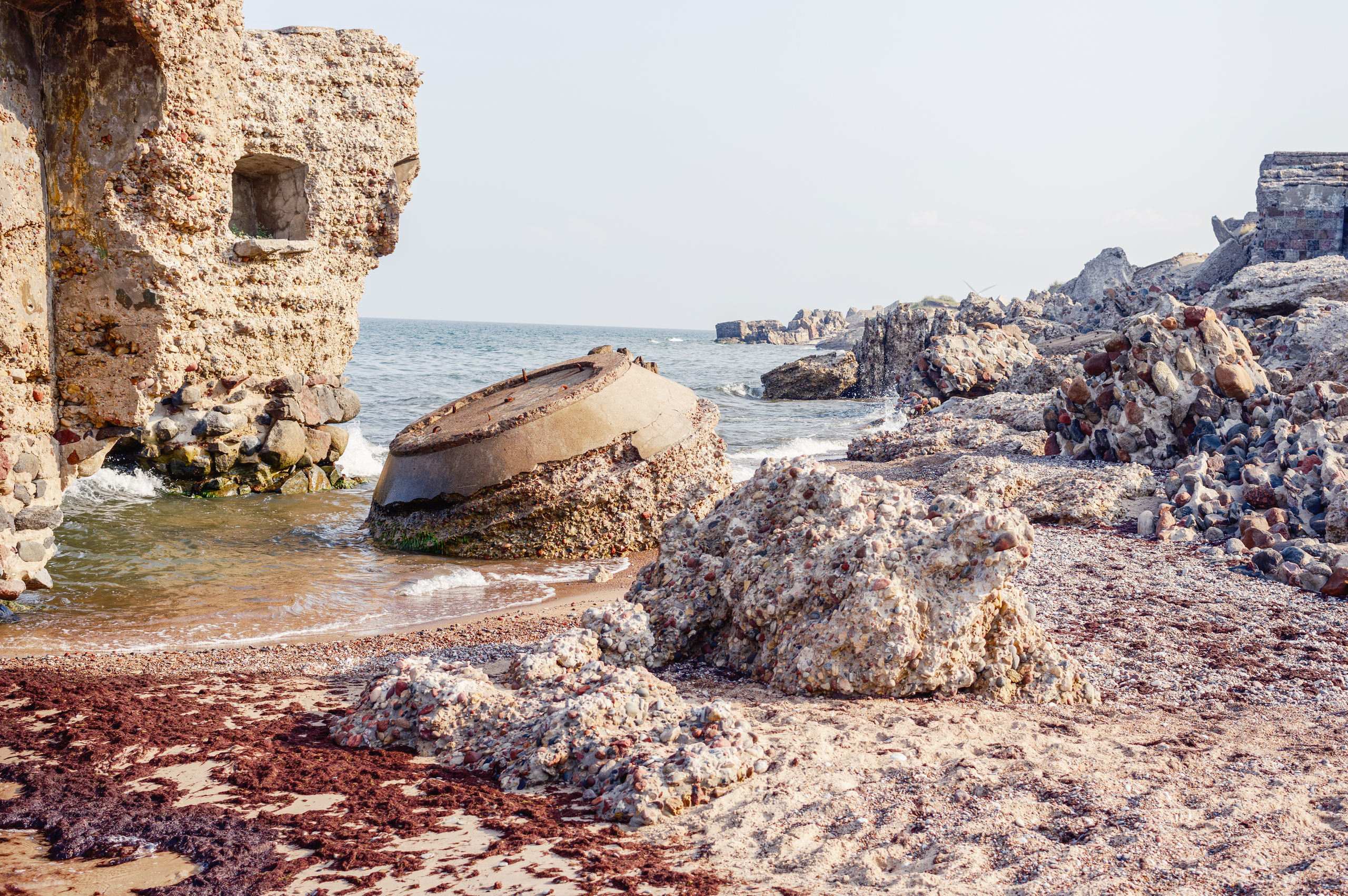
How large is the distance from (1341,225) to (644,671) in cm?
1972

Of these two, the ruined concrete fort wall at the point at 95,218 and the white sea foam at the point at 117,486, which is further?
the white sea foam at the point at 117,486

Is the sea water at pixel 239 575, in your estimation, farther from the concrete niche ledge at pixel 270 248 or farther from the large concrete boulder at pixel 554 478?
the concrete niche ledge at pixel 270 248

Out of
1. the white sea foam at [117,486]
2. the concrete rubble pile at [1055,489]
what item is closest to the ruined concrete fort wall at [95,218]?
the white sea foam at [117,486]

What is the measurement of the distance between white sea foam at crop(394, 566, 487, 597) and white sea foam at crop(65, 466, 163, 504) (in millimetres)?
4347

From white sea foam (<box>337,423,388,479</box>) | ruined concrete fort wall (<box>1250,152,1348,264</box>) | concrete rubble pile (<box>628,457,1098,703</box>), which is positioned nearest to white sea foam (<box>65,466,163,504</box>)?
white sea foam (<box>337,423,388,479</box>)

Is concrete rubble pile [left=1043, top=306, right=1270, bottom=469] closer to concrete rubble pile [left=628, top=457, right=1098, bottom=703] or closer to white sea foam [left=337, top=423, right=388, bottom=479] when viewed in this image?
concrete rubble pile [left=628, top=457, right=1098, bottom=703]

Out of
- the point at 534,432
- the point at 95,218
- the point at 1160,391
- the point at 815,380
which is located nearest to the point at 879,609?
the point at 534,432

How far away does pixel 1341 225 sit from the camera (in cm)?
1714

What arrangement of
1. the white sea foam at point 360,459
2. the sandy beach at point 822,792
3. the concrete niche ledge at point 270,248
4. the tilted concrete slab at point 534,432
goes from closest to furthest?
the sandy beach at point 822,792 < the tilted concrete slab at point 534,432 < the concrete niche ledge at point 270,248 < the white sea foam at point 360,459

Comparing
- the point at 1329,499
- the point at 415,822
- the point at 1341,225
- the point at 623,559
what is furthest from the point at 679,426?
the point at 1341,225

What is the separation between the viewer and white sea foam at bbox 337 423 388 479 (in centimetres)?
1078

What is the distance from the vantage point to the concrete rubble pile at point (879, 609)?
3.08 m

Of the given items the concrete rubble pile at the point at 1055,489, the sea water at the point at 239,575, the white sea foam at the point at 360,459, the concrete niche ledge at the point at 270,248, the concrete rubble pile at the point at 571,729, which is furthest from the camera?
the white sea foam at the point at 360,459

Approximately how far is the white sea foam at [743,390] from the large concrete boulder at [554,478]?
16.9m
